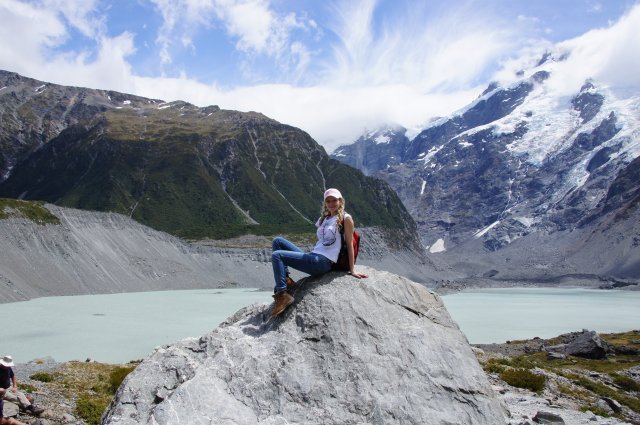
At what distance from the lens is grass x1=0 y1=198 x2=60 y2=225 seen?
4678 inches

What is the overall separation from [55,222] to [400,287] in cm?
12728

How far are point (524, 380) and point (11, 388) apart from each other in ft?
63.0

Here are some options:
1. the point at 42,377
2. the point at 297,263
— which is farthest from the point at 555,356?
the point at 297,263

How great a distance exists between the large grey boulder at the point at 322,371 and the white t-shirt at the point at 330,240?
1.44 feet

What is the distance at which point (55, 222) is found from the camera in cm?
12450

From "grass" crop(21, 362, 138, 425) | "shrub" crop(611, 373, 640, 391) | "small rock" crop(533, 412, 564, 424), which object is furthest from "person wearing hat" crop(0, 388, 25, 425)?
"shrub" crop(611, 373, 640, 391)

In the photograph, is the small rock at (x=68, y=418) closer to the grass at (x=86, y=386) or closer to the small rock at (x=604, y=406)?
the grass at (x=86, y=386)

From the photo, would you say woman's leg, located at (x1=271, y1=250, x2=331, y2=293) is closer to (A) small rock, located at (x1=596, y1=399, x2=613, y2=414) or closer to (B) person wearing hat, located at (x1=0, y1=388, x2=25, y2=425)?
(B) person wearing hat, located at (x1=0, y1=388, x2=25, y2=425)

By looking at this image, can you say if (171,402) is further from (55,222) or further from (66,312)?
(55,222)

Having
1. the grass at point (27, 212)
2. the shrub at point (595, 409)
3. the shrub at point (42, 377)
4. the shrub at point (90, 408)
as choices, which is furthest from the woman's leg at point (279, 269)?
the grass at point (27, 212)

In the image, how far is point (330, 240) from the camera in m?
11.4

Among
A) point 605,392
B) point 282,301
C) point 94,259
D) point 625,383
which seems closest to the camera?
point 282,301

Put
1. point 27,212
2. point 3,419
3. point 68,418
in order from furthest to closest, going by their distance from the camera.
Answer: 1. point 27,212
2. point 68,418
3. point 3,419

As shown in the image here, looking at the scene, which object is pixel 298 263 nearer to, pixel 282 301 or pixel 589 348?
pixel 282 301
